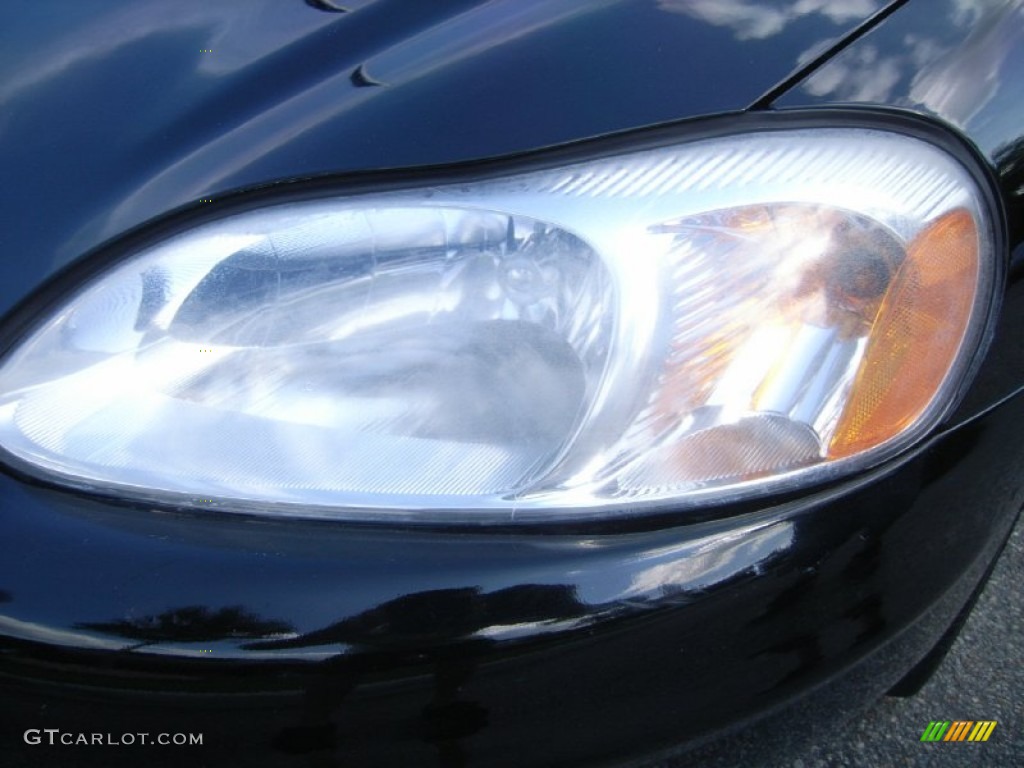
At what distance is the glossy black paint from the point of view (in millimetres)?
943

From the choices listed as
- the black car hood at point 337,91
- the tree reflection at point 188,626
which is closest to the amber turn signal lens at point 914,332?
the black car hood at point 337,91

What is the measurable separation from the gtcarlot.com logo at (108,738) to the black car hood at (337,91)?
396mm

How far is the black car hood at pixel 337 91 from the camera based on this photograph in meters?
1.00

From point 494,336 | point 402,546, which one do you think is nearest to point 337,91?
point 494,336

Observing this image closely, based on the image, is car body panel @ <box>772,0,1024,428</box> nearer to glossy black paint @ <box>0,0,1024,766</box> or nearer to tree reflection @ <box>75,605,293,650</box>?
glossy black paint @ <box>0,0,1024,766</box>

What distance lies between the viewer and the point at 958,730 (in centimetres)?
Answer: 183

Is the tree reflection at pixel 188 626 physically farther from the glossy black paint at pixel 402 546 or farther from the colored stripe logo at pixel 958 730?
the colored stripe logo at pixel 958 730

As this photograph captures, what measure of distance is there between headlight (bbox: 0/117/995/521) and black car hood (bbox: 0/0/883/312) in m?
0.04

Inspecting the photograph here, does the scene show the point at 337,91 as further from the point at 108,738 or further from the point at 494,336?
the point at 108,738

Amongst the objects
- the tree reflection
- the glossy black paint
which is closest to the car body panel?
the glossy black paint

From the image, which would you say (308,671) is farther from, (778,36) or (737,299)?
(778,36)

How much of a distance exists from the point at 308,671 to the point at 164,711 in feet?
0.45

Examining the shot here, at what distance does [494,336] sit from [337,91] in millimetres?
281

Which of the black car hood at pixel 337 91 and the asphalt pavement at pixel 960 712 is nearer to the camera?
the black car hood at pixel 337 91
